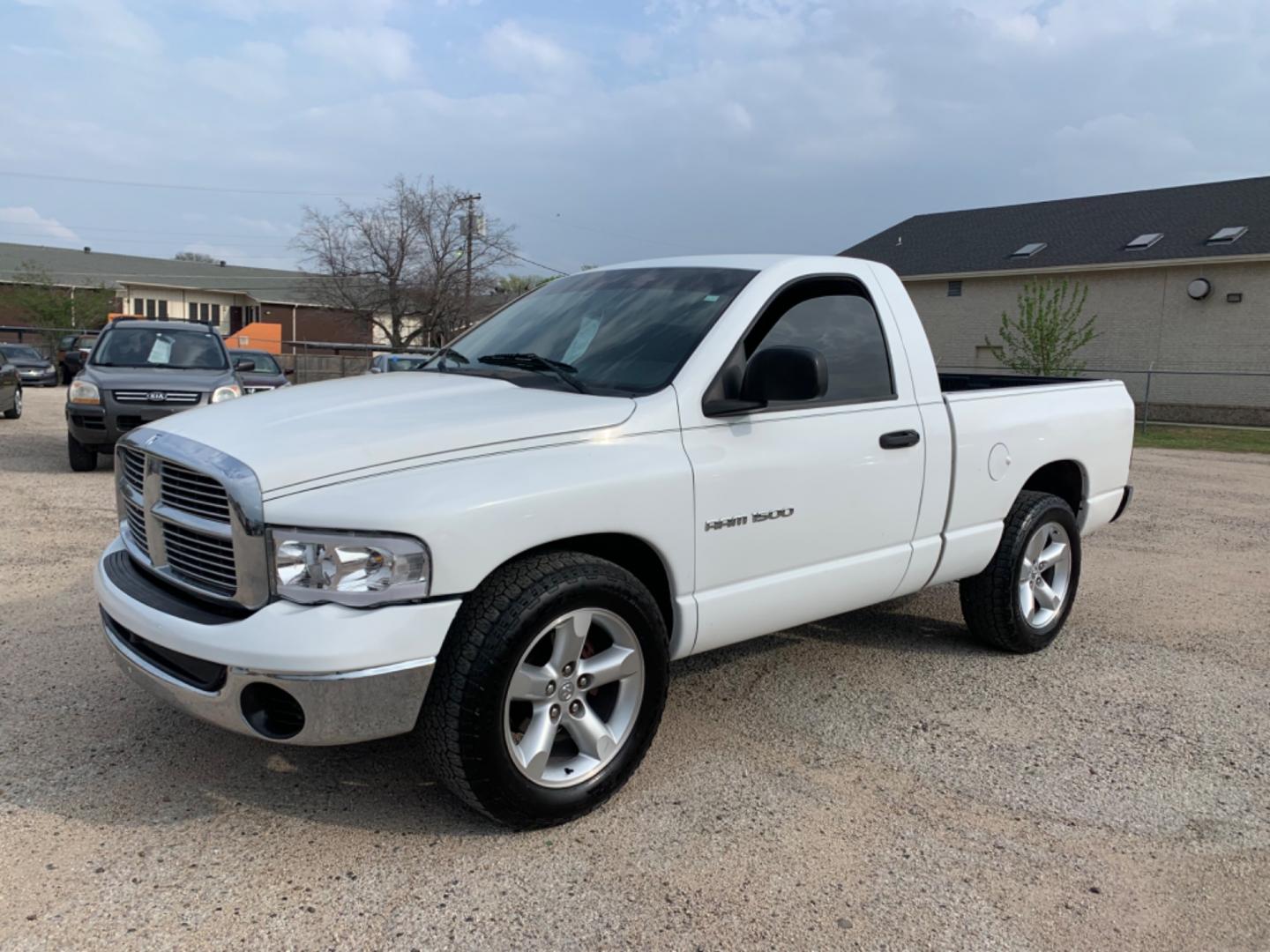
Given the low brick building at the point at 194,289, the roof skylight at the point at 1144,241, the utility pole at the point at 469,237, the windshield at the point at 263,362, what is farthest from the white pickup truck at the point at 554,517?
the low brick building at the point at 194,289

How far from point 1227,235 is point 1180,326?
2.70m

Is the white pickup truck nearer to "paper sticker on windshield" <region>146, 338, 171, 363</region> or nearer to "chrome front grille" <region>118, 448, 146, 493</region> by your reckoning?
"chrome front grille" <region>118, 448, 146, 493</region>

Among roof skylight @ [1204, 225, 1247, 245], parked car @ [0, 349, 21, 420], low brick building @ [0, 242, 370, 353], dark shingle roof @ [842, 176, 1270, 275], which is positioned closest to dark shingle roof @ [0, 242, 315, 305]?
low brick building @ [0, 242, 370, 353]

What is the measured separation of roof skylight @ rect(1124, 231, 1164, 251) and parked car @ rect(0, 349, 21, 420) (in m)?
28.6

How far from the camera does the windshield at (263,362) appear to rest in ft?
60.2

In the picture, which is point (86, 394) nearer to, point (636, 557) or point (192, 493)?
point (192, 493)

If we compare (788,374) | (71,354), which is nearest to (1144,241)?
(71,354)

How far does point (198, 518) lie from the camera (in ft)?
9.65

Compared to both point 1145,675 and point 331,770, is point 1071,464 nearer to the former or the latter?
point 1145,675

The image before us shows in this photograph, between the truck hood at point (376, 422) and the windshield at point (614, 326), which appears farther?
the windshield at point (614, 326)

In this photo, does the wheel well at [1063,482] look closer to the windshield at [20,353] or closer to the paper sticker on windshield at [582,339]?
the paper sticker on windshield at [582,339]

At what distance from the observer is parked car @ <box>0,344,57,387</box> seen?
2806 centimetres

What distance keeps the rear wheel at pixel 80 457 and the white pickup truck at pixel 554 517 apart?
7676 millimetres

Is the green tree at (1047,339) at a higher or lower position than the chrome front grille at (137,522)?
higher
